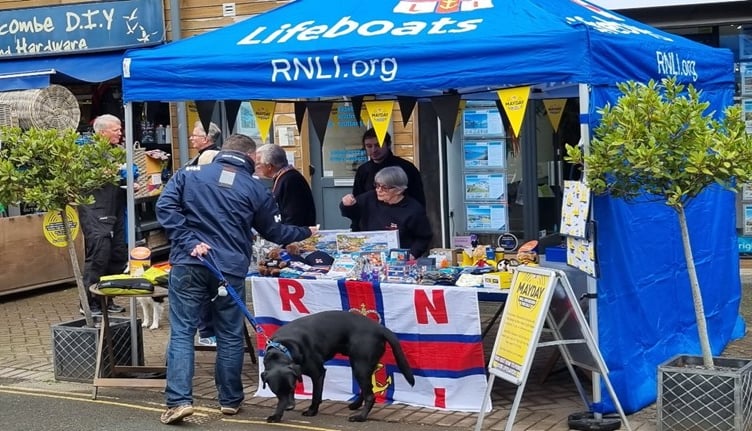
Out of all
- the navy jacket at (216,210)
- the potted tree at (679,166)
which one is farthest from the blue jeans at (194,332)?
the potted tree at (679,166)

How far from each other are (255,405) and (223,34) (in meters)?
2.60

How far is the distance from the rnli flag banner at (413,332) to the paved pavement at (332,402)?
0.11m

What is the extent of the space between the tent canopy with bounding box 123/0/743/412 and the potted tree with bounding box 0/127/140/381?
54 cm

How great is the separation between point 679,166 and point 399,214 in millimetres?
2689

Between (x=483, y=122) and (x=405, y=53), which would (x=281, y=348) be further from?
(x=483, y=122)

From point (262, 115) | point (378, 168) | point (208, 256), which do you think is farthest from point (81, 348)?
point (378, 168)

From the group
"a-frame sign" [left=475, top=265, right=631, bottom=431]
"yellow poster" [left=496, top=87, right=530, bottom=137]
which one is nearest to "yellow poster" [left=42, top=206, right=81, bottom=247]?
"yellow poster" [left=496, top=87, right=530, bottom=137]

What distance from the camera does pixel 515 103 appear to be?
6332 millimetres

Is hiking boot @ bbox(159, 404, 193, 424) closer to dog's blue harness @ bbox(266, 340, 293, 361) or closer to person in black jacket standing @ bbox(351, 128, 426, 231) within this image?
dog's blue harness @ bbox(266, 340, 293, 361)

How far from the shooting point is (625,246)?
659 centimetres

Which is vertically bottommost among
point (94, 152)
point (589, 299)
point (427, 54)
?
point (589, 299)

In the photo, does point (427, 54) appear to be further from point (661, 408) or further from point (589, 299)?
point (661, 408)

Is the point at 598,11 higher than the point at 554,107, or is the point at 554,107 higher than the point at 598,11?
the point at 598,11

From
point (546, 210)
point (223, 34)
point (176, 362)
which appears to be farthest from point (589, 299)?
point (546, 210)
